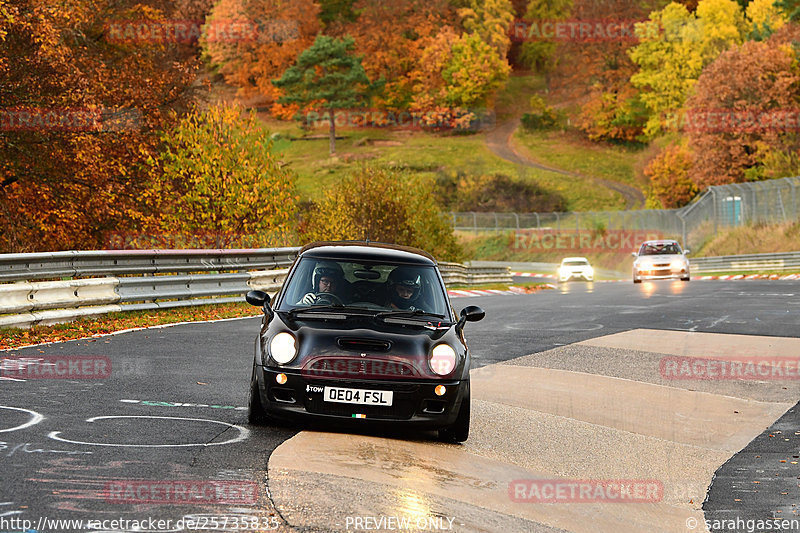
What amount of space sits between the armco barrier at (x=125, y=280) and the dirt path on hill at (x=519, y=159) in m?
71.3

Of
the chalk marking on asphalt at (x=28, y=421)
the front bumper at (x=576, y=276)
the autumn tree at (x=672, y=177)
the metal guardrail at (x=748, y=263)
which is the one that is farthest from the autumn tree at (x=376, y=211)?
the chalk marking on asphalt at (x=28, y=421)

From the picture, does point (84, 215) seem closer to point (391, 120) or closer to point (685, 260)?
point (685, 260)

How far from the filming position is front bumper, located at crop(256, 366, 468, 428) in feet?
26.1

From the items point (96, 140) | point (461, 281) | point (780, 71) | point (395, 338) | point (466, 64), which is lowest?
point (461, 281)

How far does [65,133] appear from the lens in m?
27.8

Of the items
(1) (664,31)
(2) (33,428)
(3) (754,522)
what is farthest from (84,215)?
(1) (664,31)

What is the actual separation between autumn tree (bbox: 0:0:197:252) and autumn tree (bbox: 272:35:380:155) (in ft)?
267

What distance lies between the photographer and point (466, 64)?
12044 centimetres

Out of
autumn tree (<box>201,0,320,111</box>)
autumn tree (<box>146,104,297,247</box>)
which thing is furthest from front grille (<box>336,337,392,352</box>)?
autumn tree (<box>201,0,320,111</box>)

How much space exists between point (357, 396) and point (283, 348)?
0.70 meters

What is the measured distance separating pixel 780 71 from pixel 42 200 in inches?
1944

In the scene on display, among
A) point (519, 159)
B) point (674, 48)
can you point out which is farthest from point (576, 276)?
point (519, 159)

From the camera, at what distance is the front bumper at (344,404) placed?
7.94 m

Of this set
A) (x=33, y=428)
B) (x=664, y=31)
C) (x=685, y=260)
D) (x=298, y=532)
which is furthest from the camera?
(x=664, y=31)
